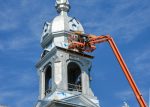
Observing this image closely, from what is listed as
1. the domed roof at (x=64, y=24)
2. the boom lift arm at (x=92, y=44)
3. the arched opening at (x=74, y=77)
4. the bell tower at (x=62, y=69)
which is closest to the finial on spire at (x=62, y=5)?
the bell tower at (x=62, y=69)

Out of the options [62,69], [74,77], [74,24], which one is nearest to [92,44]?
[74,24]

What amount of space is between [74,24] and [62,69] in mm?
6065

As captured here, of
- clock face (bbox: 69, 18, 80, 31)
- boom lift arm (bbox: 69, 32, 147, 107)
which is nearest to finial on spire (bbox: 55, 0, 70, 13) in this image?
clock face (bbox: 69, 18, 80, 31)

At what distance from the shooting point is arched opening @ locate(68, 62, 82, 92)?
202 ft

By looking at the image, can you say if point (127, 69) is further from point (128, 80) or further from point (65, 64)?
point (65, 64)

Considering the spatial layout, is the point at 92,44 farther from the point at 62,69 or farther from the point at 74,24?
the point at 62,69

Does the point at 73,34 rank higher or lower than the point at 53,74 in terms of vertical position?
higher

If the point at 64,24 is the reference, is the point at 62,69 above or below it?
below

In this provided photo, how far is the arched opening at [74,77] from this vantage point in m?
61.6

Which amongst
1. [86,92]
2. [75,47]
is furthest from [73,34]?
[86,92]

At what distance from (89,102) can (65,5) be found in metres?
12.1

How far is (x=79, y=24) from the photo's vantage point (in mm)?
64812

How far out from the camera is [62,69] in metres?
60.5

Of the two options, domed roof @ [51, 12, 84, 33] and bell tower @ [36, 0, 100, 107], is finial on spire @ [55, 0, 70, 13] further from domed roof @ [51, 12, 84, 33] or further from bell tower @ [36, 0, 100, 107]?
domed roof @ [51, 12, 84, 33]
